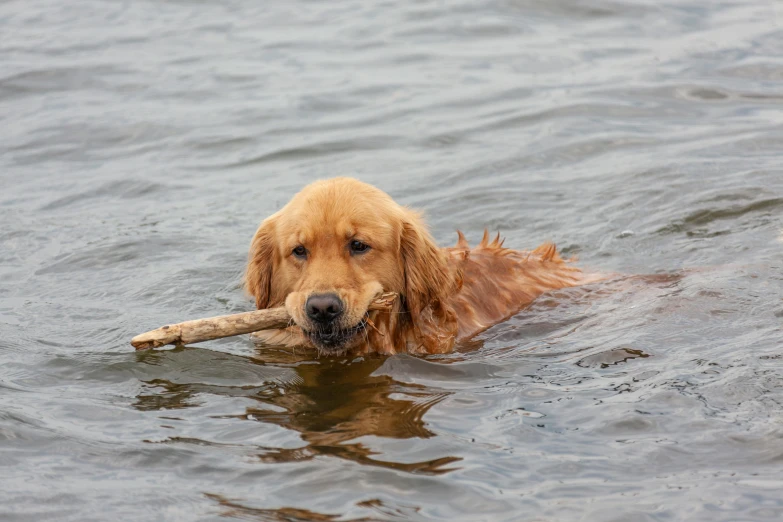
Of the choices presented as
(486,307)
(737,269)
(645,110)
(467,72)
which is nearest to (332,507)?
(486,307)

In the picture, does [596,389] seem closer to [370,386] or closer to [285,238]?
[370,386]

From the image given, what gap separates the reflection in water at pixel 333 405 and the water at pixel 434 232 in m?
0.02

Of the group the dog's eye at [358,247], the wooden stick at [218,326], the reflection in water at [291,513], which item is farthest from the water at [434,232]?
the dog's eye at [358,247]

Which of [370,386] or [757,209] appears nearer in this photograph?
[370,386]

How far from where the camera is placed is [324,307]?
6.47 meters

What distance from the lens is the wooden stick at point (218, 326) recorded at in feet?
21.1

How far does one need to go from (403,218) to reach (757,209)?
14.0ft

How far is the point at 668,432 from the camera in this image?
5.66 metres

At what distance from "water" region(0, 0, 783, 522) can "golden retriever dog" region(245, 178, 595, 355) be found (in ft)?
→ 0.65

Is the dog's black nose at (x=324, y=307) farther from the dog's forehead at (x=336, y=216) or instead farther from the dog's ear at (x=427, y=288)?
the dog's ear at (x=427, y=288)

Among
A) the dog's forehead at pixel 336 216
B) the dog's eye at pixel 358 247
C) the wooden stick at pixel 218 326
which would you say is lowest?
the wooden stick at pixel 218 326

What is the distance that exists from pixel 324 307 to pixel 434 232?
14.0 ft

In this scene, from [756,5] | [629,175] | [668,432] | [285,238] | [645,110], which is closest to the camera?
[668,432]

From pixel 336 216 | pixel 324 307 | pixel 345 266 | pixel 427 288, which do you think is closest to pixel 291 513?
pixel 324 307
